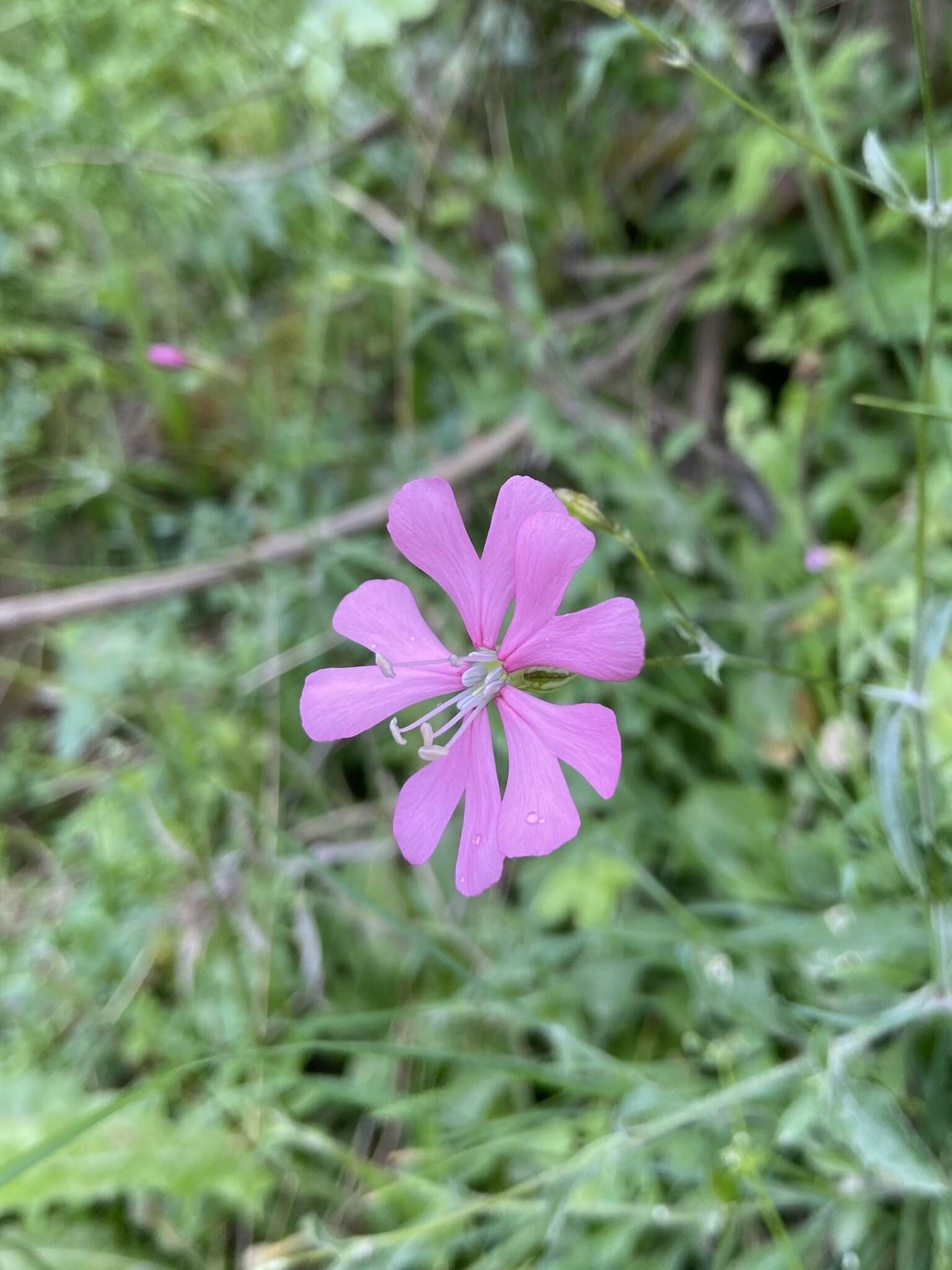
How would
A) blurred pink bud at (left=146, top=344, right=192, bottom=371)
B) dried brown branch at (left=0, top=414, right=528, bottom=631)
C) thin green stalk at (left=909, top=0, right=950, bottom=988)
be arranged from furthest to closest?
dried brown branch at (left=0, top=414, right=528, bottom=631)
blurred pink bud at (left=146, top=344, right=192, bottom=371)
thin green stalk at (left=909, top=0, right=950, bottom=988)

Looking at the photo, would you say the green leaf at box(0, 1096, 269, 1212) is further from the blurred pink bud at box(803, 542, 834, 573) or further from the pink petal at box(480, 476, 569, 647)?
the blurred pink bud at box(803, 542, 834, 573)

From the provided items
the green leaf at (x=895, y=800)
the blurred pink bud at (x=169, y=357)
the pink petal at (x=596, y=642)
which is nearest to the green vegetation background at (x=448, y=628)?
the green leaf at (x=895, y=800)

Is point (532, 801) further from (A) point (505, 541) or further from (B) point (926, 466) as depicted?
(B) point (926, 466)

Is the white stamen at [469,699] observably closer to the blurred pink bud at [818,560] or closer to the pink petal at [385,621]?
the pink petal at [385,621]

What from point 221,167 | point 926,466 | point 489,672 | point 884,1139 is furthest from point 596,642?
point 221,167

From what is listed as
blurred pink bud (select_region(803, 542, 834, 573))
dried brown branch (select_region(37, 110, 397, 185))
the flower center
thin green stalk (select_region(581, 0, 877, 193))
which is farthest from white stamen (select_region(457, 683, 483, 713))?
dried brown branch (select_region(37, 110, 397, 185))
